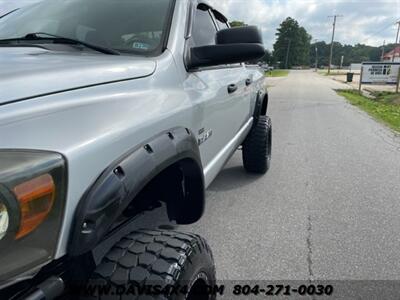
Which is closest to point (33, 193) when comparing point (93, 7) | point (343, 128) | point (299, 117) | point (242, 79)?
point (93, 7)

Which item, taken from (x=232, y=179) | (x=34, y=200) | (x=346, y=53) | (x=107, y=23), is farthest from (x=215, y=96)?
(x=346, y=53)

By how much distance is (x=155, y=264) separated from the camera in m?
1.47

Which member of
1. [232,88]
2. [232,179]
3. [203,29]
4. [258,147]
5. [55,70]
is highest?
[203,29]

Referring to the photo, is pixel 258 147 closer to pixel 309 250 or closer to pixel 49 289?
pixel 309 250

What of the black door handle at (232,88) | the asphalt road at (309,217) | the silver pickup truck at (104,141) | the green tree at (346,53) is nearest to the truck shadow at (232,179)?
the asphalt road at (309,217)

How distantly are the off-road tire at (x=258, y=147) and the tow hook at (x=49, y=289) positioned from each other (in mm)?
3652

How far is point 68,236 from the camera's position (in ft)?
3.93

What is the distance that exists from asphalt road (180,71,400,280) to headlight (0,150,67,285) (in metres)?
1.79

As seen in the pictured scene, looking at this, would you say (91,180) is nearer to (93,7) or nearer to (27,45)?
(27,45)

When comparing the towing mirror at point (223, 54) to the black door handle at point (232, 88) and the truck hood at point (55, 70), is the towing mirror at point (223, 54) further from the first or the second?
the black door handle at point (232, 88)

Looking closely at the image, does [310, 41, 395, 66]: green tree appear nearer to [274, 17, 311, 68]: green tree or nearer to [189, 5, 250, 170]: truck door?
[274, 17, 311, 68]: green tree

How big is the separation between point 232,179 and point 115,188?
3564 millimetres

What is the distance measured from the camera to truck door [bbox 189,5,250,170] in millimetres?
2480

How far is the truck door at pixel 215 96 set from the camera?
2.48m
